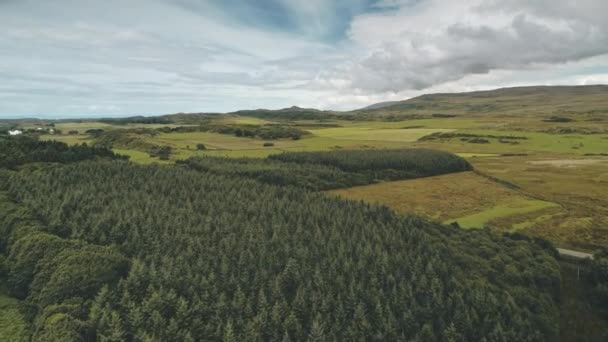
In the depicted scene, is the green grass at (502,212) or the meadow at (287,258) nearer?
the meadow at (287,258)

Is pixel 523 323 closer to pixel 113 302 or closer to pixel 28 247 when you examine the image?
Answer: pixel 113 302

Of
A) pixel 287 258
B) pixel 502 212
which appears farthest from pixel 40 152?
pixel 502 212

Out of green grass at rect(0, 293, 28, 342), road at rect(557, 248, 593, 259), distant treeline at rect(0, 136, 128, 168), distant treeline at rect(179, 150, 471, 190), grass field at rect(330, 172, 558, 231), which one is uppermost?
distant treeline at rect(0, 136, 128, 168)

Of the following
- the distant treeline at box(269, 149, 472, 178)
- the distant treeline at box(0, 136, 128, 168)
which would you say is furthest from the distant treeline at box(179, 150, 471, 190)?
the distant treeline at box(0, 136, 128, 168)

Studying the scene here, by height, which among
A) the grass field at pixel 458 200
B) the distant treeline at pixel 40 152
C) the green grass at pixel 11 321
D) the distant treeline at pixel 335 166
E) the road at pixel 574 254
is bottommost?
the green grass at pixel 11 321

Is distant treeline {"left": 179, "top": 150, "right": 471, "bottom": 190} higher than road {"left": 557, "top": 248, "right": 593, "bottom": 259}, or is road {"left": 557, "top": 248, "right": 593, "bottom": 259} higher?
distant treeline {"left": 179, "top": 150, "right": 471, "bottom": 190}

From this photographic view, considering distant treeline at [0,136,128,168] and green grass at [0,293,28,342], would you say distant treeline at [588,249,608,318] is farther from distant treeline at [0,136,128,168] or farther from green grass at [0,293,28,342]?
distant treeline at [0,136,128,168]

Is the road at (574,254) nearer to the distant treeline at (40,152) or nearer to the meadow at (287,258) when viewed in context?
the meadow at (287,258)

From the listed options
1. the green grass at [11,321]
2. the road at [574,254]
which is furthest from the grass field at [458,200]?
the green grass at [11,321]
